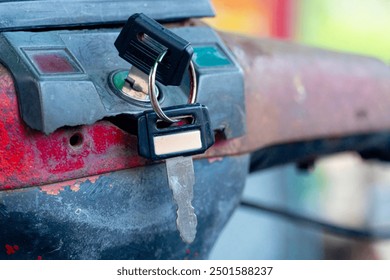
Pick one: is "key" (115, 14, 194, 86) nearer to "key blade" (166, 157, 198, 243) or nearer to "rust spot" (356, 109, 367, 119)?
"key blade" (166, 157, 198, 243)

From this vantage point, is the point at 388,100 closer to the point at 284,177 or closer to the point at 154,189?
the point at 154,189

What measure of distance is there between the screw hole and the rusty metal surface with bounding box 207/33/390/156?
16 centimetres

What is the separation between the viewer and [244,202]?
1.23m

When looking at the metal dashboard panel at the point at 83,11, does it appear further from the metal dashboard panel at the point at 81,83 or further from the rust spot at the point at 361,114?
the rust spot at the point at 361,114

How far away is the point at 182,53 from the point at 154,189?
0.44 ft

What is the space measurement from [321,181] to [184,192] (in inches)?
73.4

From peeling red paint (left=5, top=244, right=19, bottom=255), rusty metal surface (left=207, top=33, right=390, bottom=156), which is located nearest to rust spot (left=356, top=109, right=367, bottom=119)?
rusty metal surface (left=207, top=33, right=390, bottom=156)

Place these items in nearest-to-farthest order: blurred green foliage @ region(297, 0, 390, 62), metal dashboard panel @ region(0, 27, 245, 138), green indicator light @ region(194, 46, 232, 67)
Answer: metal dashboard panel @ region(0, 27, 245, 138) < green indicator light @ region(194, 46, 232, 67) < blurred green foliage @ region(297, 0, 390, 62)

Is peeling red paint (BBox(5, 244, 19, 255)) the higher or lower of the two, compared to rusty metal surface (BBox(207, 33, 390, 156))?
higher

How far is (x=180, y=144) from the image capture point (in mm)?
672

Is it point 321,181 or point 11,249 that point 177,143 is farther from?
point 321,181

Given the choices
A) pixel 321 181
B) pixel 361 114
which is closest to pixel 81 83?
pixel 361 114

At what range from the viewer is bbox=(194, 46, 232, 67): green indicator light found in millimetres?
754

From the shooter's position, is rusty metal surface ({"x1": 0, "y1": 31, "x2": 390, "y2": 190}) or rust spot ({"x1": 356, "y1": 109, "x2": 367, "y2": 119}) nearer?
rusty metal surface ({"x1": 0, "y1": 31, "x2": 390, "y2": 190})
